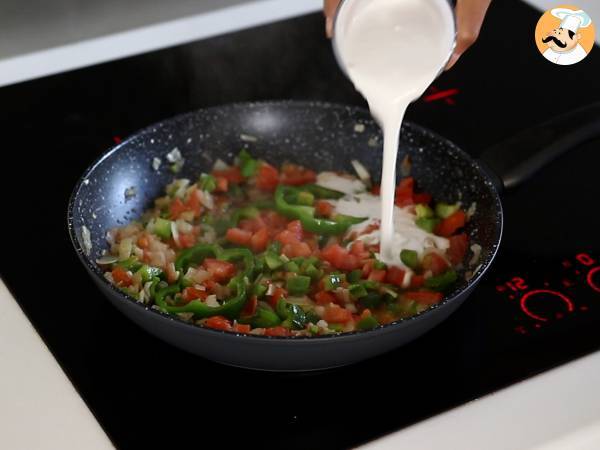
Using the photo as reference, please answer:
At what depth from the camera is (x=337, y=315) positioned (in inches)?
47.5

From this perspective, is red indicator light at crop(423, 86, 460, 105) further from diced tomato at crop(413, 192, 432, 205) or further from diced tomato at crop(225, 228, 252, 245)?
diced tomato at crop(225, 228, 252, 245)

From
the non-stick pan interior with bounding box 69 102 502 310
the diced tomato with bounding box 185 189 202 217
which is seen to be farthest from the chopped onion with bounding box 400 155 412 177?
the diced tomato with bounding box 185 189 202 217

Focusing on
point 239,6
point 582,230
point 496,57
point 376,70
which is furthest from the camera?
point 239,6

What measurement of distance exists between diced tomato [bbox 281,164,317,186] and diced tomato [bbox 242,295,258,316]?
35 cm

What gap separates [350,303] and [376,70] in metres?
0.32

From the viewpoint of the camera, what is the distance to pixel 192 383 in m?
1.13

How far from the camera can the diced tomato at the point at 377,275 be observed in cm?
130

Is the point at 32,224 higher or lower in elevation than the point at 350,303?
higher

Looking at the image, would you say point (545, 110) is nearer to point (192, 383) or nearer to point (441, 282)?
point (441, 282)

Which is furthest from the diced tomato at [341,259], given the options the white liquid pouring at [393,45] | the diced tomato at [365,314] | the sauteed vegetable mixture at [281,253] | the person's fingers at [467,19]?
the person's fingers at [467,19]

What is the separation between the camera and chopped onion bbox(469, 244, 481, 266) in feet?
4.26

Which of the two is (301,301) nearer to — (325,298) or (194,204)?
(325,298)

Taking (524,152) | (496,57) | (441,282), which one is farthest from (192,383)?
(496,57)

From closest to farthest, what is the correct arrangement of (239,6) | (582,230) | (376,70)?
(376,70), (582,230), (239,6)
